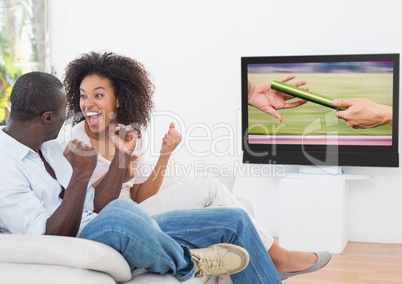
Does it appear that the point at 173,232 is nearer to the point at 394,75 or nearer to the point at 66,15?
the point at 394,75

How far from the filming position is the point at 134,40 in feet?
17.5

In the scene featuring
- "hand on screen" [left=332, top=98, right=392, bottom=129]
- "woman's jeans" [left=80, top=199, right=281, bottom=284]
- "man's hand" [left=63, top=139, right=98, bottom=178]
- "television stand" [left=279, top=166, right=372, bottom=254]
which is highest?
"hand on screen" [left=332, top=98, right=392, bottom=129]

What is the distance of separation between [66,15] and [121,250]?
3.75 metres

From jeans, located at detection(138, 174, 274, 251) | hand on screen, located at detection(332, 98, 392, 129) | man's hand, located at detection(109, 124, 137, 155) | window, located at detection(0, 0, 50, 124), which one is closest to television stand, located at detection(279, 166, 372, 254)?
hand on screen, located at detection(332, 98, 392, 129)

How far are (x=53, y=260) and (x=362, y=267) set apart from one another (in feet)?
8.68

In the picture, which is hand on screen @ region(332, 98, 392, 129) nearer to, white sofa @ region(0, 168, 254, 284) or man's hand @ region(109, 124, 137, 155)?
man's hand @ region(109, 124, 137, 155)

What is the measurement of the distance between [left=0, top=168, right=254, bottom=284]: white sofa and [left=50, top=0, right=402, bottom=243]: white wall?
2.92 m

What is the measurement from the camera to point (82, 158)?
219cm

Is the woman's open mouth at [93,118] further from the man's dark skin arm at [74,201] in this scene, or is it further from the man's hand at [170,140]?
the man's dark skin arm at [74,201]

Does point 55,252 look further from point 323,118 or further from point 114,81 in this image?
point 323,118

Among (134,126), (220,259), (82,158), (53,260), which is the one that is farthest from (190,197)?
(53,260)

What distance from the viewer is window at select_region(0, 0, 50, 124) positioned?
5.20m

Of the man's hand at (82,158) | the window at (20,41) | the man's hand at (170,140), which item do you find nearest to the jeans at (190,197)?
the man's hand at (170,140)

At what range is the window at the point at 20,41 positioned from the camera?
5.20 m
